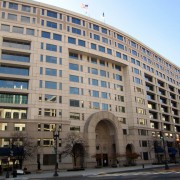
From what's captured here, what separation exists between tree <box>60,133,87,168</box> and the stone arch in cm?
263

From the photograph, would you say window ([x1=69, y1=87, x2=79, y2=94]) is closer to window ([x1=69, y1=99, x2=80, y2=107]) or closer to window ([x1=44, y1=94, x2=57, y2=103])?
window ([x1=69, y1=99, x2=80, y2=107])

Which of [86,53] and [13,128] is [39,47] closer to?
[86,53]

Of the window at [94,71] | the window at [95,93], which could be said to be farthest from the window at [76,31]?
the window at [95,93]

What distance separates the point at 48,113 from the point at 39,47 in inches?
638

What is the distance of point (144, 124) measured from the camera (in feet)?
248

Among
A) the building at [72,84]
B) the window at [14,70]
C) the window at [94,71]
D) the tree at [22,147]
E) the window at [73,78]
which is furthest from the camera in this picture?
the window at [94,71]

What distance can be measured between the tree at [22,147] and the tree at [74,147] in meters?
6.57

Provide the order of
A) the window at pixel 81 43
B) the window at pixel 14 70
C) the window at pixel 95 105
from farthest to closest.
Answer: the window at pixel 81 43, the window at pixel 95 105, the window at pixel 14 70

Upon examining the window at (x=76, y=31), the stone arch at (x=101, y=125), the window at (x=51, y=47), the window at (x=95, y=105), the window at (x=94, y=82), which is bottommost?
the stone arch at (x=101, y=125)

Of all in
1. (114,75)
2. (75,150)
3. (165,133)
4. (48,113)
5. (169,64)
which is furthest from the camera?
(169,64)

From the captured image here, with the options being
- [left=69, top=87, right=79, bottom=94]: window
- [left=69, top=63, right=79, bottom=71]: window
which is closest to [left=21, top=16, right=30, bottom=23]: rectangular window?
[left=69, top=63, right=79, bottom=71]: window

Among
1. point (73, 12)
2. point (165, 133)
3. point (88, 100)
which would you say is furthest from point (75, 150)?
point (165, 133)

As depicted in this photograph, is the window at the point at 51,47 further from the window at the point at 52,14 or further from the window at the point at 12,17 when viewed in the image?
the window at the point at 12,17

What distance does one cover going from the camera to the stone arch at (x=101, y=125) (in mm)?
60156
